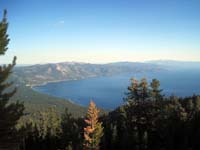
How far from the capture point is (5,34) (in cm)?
1209

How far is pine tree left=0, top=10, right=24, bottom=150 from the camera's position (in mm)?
11445

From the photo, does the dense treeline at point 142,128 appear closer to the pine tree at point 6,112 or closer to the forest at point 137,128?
the forest at point 137,128

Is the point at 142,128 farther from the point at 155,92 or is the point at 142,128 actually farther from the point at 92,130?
the point at 92,130

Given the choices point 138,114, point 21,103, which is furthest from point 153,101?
point 21,103

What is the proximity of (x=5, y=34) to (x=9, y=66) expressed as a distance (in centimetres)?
137

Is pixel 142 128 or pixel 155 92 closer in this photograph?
pixel 155 92

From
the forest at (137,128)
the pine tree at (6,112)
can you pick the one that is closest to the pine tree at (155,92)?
the forest at (137,128)

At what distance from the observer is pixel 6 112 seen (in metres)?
11.7

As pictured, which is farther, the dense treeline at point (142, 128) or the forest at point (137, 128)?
the dense treeline at point (142, 128)

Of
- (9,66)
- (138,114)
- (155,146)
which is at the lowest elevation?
(155,146)

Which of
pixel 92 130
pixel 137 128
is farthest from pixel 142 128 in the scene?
pixel 92 130

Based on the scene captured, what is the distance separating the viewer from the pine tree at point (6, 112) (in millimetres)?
11445

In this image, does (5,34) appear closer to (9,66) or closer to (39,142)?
(9,66)

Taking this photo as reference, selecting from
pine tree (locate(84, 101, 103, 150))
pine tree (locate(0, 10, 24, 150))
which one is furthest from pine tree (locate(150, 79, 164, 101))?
pine tree (locate(0, 10, 24, 150))
